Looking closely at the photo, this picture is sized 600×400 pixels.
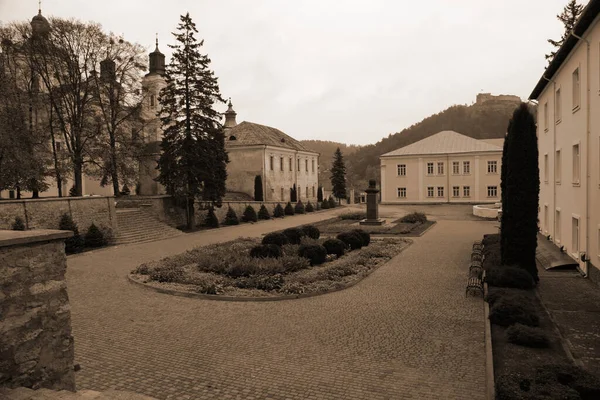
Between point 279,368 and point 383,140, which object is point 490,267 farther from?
point 383,140

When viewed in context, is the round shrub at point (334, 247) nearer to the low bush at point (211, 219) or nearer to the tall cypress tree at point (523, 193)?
the tall cypress tree at point (523, 193)

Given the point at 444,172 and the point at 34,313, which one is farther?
the point at 444,172

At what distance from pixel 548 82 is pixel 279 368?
59.5 ft

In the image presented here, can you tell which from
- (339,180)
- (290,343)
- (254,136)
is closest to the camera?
(290,343)

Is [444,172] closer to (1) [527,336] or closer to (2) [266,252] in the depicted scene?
(2) [266,252]

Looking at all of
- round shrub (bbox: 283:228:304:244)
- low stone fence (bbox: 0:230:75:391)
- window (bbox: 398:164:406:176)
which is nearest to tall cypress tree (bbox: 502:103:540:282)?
round shrub (bbox: 283:228:304:244)

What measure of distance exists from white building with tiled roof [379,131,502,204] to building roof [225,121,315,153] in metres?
13.2

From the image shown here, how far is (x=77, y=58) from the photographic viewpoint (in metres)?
29.3

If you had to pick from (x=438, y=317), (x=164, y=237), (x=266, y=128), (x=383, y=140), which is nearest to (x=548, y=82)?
(x=438, y=317)

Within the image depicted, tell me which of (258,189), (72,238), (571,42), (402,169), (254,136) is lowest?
(72,238)

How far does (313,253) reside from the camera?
16.6m

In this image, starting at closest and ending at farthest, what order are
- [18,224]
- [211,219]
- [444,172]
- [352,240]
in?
1. [18,224]
2. [352,240]
3. [211,219]
4. [444,172]

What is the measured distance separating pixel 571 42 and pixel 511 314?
10.1 metres

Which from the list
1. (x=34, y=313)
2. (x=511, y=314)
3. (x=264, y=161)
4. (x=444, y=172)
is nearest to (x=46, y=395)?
(x=34, y=313)
